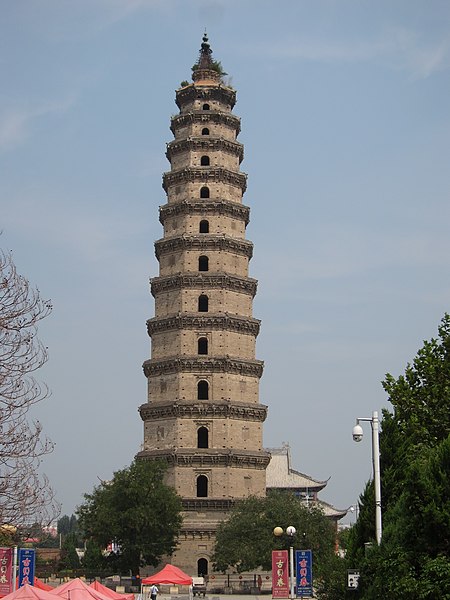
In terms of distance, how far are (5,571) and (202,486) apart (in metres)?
25.7

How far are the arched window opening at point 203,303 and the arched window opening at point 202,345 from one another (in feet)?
6.33

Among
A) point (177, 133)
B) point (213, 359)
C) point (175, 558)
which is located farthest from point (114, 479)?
point (177, 133)

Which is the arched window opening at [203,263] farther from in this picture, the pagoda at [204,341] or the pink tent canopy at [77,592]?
the pink tent canopy at [77,592]

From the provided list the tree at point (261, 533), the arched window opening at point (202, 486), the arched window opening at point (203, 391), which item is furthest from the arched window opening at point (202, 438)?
the tree at point (261, 533)

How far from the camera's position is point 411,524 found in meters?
18.1

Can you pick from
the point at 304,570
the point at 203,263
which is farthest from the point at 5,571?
the point at 203,263

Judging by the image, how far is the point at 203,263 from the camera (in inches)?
2125

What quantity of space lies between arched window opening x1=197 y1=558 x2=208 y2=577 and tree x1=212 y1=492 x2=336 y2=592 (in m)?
1.38

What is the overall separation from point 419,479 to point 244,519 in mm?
29207

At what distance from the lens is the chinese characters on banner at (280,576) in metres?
31.1

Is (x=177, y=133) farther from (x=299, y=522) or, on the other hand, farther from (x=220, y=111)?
(x=299, y=522)

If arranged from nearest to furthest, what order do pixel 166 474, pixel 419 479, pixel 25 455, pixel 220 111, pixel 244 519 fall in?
pixel 25 455 → pixel 419 479 → pixel 244 519 → pixel 166 474 → pixel 220 111

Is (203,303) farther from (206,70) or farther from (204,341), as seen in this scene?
(206,70)

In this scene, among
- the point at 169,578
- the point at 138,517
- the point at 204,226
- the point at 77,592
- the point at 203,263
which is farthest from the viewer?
the point at 204,226
